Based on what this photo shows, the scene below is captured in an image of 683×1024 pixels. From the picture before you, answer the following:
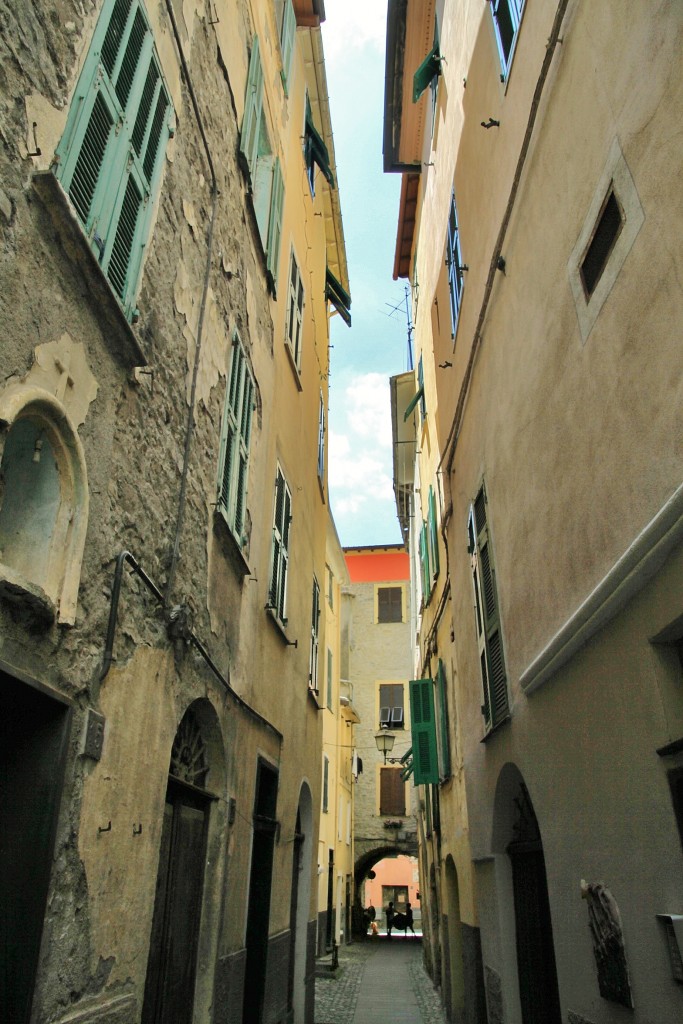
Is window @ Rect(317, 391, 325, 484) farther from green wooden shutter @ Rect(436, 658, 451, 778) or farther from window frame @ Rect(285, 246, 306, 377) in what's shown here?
green wooden shutter @ Rect(436, 658, 451, 778)

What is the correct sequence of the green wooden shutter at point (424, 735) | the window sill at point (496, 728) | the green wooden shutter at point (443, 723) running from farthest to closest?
the green wooden shutter at point (424, 735) < the green wooden shutter at point (443, 723) < the window sill at point (496, 728)

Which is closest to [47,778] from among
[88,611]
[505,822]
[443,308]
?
[88,611]

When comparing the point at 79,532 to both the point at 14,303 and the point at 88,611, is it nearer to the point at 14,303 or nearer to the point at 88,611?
the point at 88,611

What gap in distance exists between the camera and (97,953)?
136 inches

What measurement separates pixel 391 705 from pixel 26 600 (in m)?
28.4

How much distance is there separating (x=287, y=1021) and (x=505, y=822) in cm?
392

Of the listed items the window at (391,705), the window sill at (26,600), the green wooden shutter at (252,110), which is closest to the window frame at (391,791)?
the window at (391,705)

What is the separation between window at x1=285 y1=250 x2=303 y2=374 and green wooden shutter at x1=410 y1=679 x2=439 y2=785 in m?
6.14

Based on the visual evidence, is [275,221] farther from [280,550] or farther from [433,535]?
[433,535]

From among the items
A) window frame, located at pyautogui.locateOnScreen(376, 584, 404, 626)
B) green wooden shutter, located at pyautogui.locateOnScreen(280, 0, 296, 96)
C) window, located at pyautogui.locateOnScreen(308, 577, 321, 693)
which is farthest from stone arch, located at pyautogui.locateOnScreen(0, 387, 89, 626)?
window frame, located at pyautogui.locateOnScreen(376, 584, 404, 626)

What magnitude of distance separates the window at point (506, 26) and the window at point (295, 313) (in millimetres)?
4486

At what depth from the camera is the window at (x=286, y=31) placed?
33.1 feet

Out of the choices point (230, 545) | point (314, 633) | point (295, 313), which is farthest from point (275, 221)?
point (314, 633)

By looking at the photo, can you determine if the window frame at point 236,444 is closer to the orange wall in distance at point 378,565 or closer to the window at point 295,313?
the window at point 295,313
